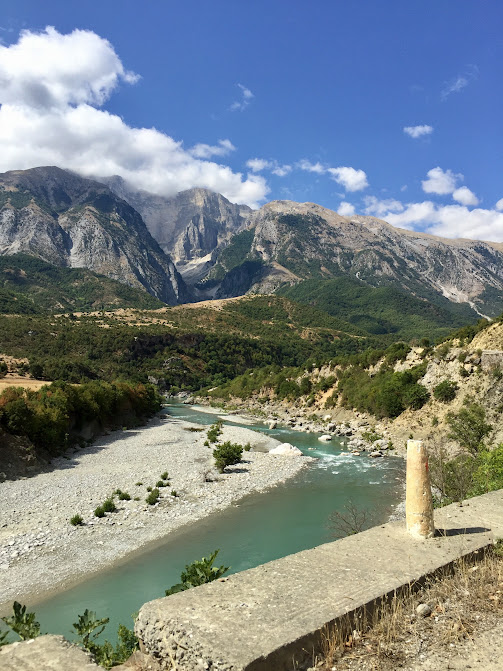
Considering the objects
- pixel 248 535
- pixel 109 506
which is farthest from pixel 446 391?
pixel 109 506

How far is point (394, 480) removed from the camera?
89.7 ft

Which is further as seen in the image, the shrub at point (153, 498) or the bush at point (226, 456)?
the bush at point (226, 456)

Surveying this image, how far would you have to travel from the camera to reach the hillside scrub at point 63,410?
28.9m

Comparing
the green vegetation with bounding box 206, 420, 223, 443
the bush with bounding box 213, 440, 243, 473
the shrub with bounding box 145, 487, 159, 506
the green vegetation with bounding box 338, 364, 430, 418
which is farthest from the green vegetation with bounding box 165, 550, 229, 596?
the green vegetation with bounding box 338, 364, 430, 418

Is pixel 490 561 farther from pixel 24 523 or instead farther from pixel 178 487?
pixel 178 487

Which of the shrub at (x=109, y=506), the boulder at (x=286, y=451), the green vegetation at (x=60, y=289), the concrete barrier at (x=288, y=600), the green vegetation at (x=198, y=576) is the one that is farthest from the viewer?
the green vegetation at (x=60, y=289)

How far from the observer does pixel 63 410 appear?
117 feet

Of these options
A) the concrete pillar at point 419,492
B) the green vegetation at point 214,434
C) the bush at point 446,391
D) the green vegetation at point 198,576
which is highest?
the concrete pillar at point 419,492

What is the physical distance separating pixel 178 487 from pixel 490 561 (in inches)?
817

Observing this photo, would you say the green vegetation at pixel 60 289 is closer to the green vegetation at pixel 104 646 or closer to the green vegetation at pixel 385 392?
the green vegetation at pixel 385 392

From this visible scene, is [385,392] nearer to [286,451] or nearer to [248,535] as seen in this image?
[286,451]

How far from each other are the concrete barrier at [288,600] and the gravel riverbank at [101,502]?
10142mm

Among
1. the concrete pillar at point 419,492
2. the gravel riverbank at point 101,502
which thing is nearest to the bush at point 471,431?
the gravel riverbank at point 101,502

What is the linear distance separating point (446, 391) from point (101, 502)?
1180 inches
